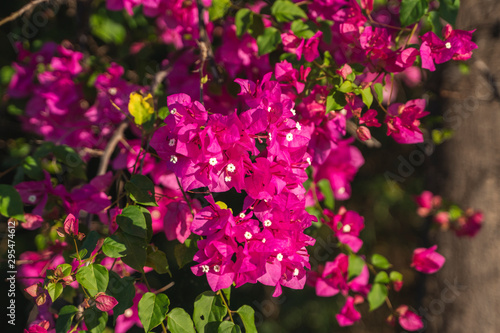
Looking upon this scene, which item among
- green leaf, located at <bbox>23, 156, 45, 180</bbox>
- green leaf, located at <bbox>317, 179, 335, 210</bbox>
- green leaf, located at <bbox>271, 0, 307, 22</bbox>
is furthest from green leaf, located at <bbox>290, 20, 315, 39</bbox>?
green leaf, located at <bbox>23, 156, 45, 180</bbox>

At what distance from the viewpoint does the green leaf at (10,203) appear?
2.72 feet

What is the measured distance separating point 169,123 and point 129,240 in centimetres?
20

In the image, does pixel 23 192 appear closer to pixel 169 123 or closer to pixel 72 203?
pixel 72 203

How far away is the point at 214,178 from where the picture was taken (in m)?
0.66

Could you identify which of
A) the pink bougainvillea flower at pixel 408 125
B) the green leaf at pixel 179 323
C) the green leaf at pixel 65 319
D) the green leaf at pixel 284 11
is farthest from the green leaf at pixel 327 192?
the green leaf at pixel 65 319

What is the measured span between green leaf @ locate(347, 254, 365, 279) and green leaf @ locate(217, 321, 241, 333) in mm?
406

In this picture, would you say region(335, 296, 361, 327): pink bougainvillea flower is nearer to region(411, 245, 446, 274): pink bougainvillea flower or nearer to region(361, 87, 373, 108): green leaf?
region(411, 245, 446, 274): pink bougainvillea flower

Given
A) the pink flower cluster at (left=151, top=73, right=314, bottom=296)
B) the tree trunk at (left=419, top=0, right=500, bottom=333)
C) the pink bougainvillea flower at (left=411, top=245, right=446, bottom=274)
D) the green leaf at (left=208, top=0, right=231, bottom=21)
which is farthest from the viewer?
the tree trunk at (left=419, top=0, right=500, bottom=333)

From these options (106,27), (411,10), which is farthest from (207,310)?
(106,27)

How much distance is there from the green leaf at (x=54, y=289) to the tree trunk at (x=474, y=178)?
1.20 m

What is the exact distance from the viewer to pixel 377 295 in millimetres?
1014

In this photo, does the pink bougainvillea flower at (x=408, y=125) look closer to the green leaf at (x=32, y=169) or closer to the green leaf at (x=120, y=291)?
the green leaf at (x=120, y=291)

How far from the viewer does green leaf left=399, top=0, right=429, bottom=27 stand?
84 centimetres

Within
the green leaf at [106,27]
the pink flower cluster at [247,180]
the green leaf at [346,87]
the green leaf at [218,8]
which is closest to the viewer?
the pink flower cluster at [247,180]
